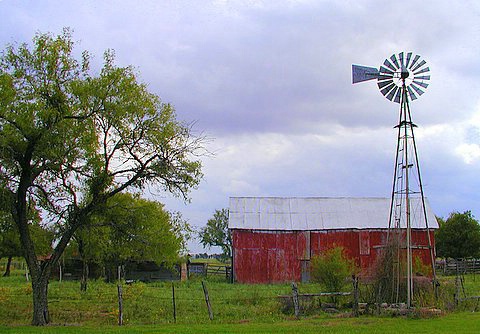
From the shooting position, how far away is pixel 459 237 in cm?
5347

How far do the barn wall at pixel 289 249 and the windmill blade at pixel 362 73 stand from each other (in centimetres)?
2022

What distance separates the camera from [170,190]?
2120cm

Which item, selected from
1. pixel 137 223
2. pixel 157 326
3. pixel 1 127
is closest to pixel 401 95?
pixel 137 223

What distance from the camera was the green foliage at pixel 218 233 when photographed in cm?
7975

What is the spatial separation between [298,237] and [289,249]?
1.17m

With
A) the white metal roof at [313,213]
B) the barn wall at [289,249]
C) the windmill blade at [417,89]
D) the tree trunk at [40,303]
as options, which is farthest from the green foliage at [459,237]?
the tree trunk at [40,303]

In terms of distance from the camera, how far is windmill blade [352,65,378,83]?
23.7 metres

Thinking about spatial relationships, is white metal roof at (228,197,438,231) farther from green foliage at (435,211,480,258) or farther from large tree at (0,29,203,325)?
large tree at (0,29,203,325)

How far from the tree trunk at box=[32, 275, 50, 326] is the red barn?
905 inches

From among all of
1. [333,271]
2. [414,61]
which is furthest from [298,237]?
[414,61]

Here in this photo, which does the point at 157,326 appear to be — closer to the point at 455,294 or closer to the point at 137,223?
the point at 137,223

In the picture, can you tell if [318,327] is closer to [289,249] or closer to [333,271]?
[333,271]

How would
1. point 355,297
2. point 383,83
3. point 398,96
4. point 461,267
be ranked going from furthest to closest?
point 461,267 → point 383,83 → point 398,96 → point 355,297

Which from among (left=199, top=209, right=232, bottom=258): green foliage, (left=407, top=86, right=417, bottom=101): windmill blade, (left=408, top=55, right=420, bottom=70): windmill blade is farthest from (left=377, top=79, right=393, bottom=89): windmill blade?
(left=199, top=209, right=232, bottom=258): green foliage
